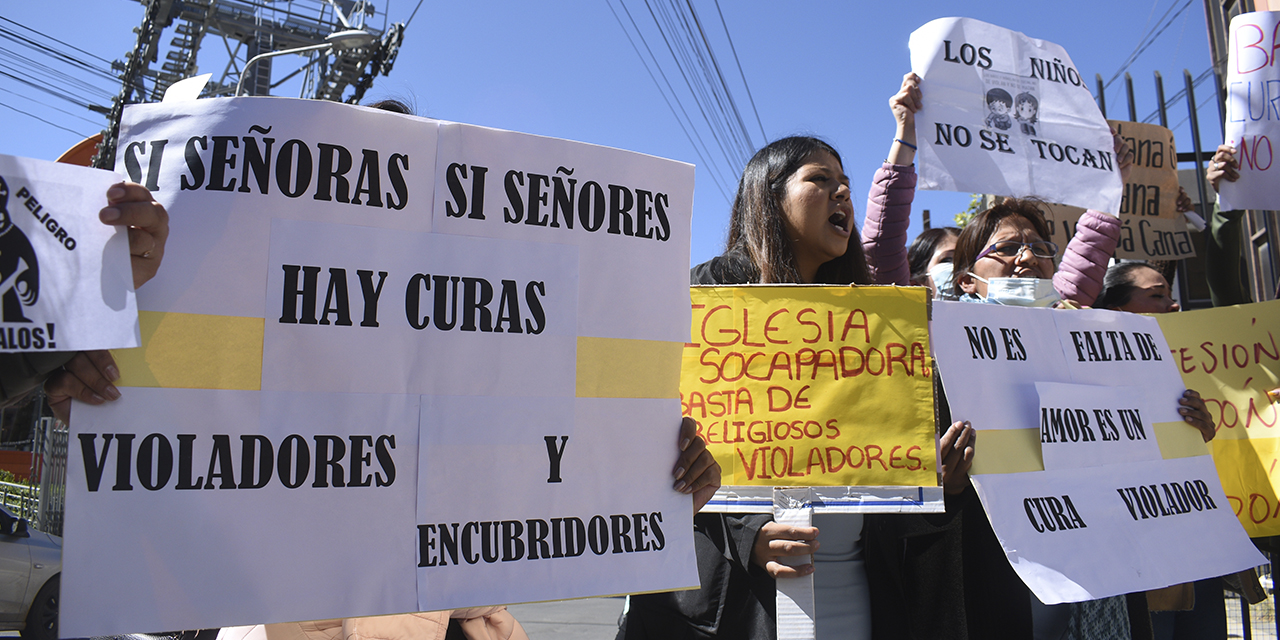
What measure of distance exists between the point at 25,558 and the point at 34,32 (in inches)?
340

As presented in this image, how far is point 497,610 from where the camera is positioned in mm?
1932

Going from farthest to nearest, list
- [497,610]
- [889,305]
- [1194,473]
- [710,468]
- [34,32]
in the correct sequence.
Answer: [34,32], [1194,473], [889,305], [497,610], [710,468]

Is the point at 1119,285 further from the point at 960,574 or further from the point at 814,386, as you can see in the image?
the point at 814,386

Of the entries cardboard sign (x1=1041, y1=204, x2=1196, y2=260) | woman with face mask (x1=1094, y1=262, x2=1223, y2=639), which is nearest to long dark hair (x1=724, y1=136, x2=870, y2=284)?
woman with face mask (x1=1094, y1=262, x2=1223, y2=639)

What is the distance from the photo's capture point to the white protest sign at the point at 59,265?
1.27 m

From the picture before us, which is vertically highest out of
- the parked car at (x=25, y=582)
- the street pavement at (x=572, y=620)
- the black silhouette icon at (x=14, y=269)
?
the black silhouette icon at (x=14, y=269)

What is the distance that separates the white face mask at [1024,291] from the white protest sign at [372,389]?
1.65 m

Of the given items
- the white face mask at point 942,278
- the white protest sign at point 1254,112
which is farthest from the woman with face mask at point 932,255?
the white protest sign at point 1254,112

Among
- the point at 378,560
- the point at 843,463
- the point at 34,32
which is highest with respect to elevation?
the point at 34,32

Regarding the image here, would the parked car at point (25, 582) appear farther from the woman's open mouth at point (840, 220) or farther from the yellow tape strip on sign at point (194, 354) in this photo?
the woman's open mouth at point (840, 220)

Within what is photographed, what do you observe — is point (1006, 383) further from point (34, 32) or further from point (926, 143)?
point (34, 32)

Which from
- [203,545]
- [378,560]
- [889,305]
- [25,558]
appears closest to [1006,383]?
[889,305]

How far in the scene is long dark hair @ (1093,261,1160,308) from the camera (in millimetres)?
3305

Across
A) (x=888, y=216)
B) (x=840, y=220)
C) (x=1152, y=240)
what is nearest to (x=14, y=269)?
(x=840, y=220)
